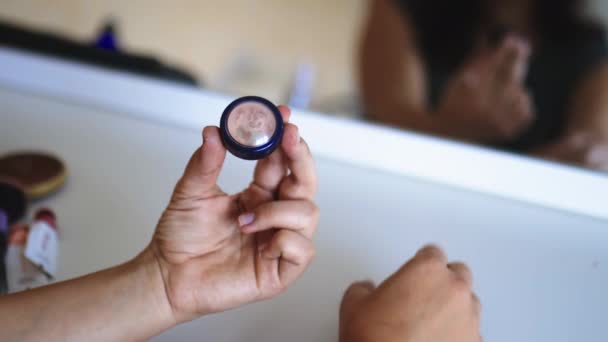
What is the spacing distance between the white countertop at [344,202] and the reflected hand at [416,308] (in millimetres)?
54

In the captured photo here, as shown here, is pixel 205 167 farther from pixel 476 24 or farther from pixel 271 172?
pixel 476 24

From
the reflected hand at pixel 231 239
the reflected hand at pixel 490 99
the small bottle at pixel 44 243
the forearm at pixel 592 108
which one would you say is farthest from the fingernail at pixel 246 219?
the forearm at pixel 592 108

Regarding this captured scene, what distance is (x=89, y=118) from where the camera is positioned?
696mm

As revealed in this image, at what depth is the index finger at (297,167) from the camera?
0.37m

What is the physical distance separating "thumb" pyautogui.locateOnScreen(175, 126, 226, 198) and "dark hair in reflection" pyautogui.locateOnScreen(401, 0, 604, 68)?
923 mm

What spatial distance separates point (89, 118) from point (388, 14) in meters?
0.80

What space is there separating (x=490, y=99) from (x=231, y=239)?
62 centimetres

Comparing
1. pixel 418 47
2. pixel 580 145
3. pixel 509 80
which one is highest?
pixel 418 47

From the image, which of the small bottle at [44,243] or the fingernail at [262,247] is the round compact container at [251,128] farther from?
the small bottle at [44,243]

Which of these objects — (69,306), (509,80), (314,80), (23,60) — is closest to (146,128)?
(23,60)

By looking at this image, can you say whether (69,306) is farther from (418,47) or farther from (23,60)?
(418,47)

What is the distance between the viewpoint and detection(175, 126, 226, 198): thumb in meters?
0.35

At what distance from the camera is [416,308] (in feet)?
1.29

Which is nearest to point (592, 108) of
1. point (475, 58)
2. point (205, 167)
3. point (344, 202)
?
point (475, 58)
